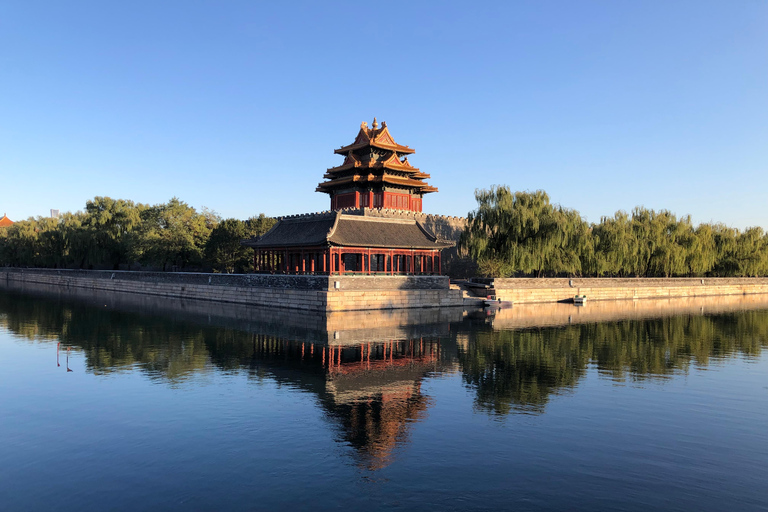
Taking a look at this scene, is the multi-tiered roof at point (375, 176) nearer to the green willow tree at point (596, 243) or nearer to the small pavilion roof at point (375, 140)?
the small pavilion roof at point (375, 140)

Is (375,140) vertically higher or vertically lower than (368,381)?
higher

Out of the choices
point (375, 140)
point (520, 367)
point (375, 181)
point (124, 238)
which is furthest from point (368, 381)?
point (124, 238)

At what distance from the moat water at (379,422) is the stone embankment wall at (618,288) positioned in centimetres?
2020

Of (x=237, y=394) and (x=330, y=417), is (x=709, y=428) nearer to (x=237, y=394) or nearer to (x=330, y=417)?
(x=330, y=417)

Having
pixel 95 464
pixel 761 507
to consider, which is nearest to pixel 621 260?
pixel 761 507

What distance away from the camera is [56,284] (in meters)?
70.8

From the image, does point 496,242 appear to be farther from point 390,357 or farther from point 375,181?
point 390,357

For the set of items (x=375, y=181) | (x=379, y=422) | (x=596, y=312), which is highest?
(x=375, y=181)

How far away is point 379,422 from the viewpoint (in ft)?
44.4

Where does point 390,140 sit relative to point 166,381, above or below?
above

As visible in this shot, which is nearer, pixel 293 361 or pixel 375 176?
pixel 293 361

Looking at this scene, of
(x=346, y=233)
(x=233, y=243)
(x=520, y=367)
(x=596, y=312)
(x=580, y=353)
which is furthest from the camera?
(x=233, y=243)

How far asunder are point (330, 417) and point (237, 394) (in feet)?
11.9

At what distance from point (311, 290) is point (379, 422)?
25307mm
